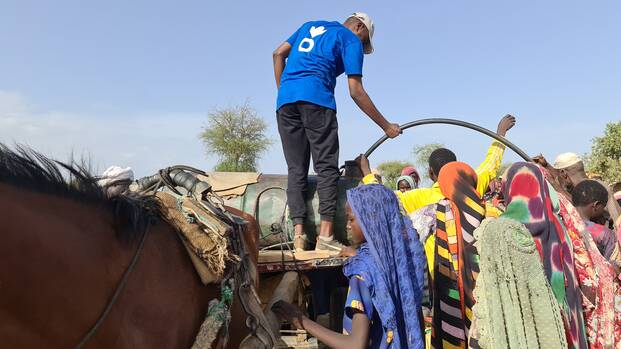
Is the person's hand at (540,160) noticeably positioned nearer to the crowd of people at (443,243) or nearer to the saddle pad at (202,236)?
the crowd of people at (443,243)

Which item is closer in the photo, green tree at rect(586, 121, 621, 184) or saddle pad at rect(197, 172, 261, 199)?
saddle pad at rect(197, 172, 261, 199)

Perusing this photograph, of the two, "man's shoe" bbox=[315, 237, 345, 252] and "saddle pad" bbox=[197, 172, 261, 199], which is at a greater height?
"saddle pad" bbox=[197, 172, 261, 199]

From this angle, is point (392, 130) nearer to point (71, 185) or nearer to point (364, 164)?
point (364, 164)

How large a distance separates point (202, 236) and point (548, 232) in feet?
6.24

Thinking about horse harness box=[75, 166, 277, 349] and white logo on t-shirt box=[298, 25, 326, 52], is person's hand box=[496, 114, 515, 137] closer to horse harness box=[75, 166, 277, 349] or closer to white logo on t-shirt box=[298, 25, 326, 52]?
white logo on t-shirt box=[298, 25, 326, 52]

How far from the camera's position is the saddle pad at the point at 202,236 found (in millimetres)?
2328

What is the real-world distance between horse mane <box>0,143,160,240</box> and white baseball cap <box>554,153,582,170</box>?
178 inches

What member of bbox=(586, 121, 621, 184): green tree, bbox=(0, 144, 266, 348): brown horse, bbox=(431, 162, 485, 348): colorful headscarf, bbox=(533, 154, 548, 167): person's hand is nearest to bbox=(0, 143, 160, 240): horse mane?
bbox=(0, 144, 266, 348): brown horse

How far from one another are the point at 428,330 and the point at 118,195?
2.65 m

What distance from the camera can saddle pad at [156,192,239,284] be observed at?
7.64 ft

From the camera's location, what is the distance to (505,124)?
4578 millimetres

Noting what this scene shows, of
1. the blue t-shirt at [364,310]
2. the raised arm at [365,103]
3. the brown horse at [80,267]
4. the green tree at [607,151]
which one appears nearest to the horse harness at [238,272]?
the brown horse at [80,267]

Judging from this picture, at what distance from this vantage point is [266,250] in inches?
140

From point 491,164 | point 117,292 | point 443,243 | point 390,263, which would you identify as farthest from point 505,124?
point 117,292
